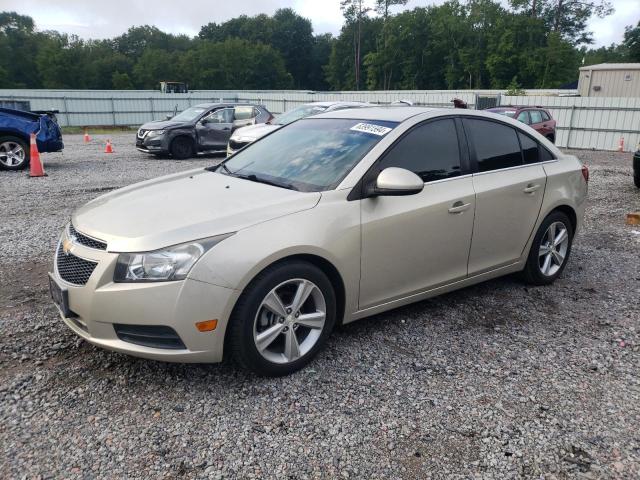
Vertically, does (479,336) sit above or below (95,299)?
below

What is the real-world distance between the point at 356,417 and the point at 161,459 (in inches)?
40.7

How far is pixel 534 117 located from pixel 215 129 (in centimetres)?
1026

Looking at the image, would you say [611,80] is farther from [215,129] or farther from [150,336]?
[150,336]

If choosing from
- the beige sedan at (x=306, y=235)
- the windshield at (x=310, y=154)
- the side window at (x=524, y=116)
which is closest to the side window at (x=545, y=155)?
the beige sedan at (x=306, y=235)

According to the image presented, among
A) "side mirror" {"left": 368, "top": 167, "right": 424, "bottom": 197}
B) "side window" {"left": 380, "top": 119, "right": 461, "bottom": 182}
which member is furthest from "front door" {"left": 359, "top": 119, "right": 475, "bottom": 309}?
"side mirror" {"left": 368, "top": 167, "right": 424, "bottom": 197}

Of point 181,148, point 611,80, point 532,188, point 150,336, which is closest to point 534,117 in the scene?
→ point 181,148

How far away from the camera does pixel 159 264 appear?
2.83 m

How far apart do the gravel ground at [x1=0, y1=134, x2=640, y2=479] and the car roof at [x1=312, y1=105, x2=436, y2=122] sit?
1555 mm

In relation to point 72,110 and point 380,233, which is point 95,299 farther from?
point 72,110

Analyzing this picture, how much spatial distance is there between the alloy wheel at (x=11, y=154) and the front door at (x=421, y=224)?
10.7m

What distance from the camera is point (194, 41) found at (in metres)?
99.1

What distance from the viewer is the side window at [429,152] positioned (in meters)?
3.74

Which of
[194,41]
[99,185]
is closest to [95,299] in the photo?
[99,185]

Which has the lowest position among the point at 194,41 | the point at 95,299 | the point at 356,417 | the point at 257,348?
the point at 356,417
